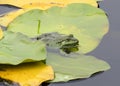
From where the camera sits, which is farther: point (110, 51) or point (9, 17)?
point (9, 17)

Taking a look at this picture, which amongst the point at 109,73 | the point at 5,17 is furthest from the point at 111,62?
the point at 5,17

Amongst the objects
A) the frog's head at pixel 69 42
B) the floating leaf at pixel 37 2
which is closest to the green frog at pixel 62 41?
the frog's head at pixel 69 42

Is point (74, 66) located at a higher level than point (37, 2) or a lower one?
lower

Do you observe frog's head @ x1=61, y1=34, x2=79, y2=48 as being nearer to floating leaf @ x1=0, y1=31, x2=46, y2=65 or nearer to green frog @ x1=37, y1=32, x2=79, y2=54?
green frog @ x1=37, y1=32, x2=79, y2=54

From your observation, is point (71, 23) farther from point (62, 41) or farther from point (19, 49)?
point (19, 49)

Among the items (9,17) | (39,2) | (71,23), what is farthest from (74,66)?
(39,2)

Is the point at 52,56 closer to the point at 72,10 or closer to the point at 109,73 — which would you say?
the point at 109,73

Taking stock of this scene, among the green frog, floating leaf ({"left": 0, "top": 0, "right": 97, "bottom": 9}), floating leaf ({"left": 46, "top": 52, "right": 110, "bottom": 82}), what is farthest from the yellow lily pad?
floating leaf ({"left": 46, "top": 52, "right": 110, "bottom": 82})
